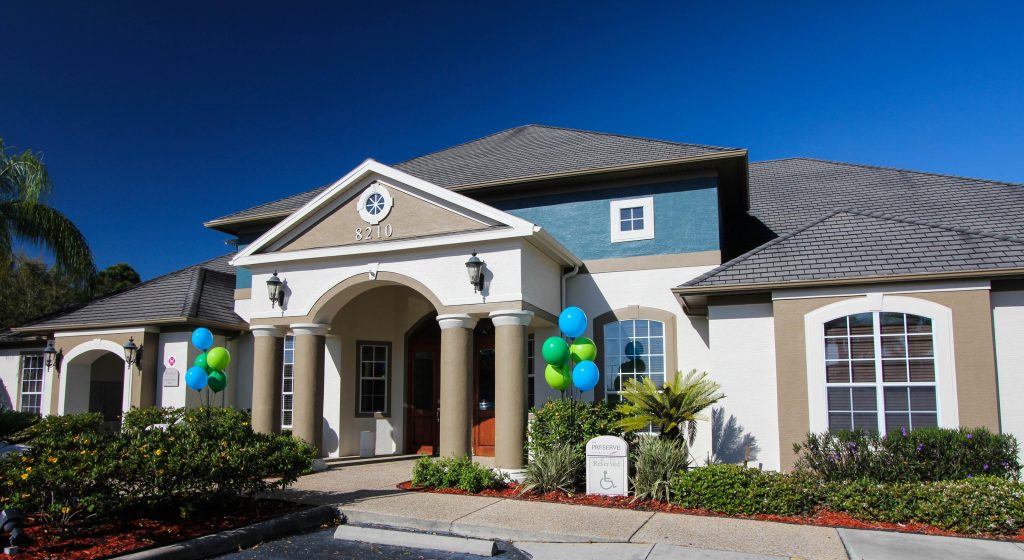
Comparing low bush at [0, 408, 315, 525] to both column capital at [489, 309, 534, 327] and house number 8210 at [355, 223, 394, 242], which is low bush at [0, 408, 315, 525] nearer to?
column capital at [489, 309, 534, 327]

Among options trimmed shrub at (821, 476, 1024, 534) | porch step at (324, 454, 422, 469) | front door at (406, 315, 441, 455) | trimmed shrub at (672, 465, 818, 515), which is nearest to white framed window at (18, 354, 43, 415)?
porch step at (324, 454, 422, 469)

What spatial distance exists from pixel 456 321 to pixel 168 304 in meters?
8.86

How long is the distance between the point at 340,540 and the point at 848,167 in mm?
16288

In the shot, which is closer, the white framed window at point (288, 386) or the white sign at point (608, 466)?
the white sign at point (608, 466)

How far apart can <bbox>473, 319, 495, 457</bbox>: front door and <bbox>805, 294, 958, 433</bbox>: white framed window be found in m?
7.10

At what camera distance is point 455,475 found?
37.0ft

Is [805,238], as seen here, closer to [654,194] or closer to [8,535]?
[654,194]

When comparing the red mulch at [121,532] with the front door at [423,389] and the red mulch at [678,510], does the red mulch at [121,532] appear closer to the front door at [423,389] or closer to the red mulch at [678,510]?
the red mulch at [678,510]

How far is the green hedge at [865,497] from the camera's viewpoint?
8266 mm

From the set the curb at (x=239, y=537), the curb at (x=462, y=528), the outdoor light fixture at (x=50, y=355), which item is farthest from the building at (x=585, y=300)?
the curb at (x=239, y=537)

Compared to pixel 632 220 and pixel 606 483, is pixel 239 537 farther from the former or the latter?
pixel 632 220

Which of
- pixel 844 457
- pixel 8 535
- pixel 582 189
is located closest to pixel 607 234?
pixel 582 189

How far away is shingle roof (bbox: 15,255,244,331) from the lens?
16.9 meters

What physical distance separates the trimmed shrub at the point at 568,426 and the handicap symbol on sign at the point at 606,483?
1.90 feet
